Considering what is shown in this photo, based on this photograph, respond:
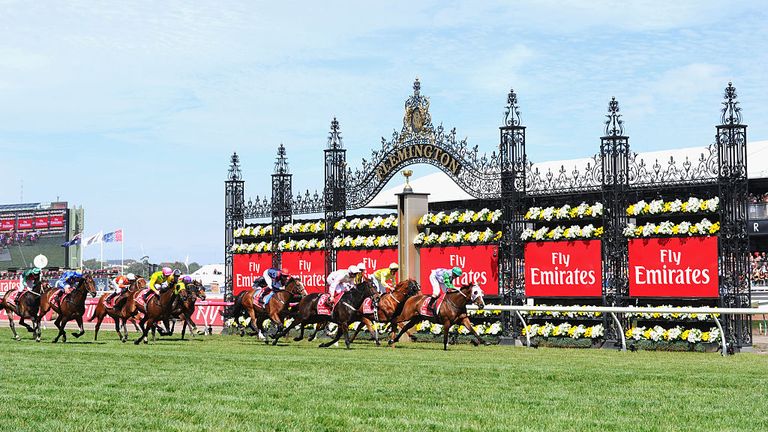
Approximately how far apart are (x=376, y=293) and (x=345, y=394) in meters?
10.9

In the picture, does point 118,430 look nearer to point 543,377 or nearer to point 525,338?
point 543,377

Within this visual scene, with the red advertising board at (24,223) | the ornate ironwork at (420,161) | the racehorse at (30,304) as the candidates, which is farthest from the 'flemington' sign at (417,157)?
the red advertising board at (24,223)

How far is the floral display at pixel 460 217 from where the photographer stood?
23750mm

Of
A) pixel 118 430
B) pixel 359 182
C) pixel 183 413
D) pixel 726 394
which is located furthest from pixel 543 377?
pixel 359 182

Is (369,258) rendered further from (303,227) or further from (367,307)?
(367,307)

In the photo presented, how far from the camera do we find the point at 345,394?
1123cm

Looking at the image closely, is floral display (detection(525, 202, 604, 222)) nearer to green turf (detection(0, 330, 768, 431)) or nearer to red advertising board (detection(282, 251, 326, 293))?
green turf (detection(0, 330, 768, 431))

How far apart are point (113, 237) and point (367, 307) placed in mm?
47320

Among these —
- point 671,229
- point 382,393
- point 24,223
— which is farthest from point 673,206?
point 24,223

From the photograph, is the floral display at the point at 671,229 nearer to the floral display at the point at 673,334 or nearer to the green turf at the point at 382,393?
the floral display at the point at 673,334

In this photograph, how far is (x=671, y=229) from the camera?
2056 centimetres

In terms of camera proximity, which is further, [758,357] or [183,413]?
[758,357]

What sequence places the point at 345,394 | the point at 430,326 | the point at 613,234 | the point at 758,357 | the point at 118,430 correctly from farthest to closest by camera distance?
1. the point at 430,326
2. the point at 613,234
3. the point at 758,357
4. the point at 345,394
5. the point at 118,430

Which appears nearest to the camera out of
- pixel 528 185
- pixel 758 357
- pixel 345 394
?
pixel 345 394
